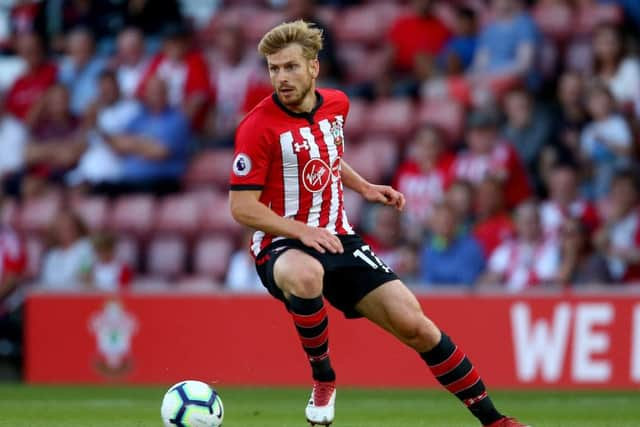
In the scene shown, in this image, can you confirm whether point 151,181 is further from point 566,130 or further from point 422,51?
point 566,130

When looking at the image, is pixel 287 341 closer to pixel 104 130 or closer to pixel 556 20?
pixel 104 130

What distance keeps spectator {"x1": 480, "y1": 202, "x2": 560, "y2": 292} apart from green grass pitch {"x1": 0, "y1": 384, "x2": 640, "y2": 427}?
1174 millimetres

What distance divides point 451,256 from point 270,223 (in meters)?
5.18

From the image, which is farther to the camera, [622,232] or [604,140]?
[604,140]

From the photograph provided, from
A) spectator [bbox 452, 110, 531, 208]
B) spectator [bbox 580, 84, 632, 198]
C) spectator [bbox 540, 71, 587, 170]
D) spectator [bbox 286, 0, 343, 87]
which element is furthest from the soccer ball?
spectator [bbox 286, 0, 343, 87]

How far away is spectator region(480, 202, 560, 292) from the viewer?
11.3m

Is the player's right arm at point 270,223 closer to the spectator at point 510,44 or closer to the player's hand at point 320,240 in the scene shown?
the player's hand at point 320,240

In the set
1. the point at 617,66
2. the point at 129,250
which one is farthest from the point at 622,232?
the point at 129,250

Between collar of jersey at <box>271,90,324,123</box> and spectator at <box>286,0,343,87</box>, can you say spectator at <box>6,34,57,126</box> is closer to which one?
spectator at <box>286,0,343,87</box>

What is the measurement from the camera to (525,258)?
449 inches

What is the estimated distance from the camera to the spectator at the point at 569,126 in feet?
39.4

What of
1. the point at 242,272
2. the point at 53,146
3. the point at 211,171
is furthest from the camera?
the point at 53,146

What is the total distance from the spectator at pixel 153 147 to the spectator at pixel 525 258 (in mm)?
3727

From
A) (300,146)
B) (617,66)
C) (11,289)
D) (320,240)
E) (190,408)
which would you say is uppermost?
(617,66)
